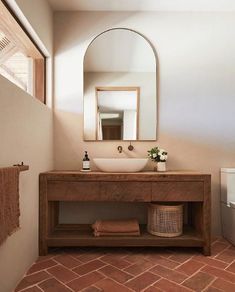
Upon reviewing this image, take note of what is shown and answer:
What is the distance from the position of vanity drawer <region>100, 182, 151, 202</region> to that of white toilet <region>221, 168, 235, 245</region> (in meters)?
0.92

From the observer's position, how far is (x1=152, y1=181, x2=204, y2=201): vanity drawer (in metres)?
A: 2.04

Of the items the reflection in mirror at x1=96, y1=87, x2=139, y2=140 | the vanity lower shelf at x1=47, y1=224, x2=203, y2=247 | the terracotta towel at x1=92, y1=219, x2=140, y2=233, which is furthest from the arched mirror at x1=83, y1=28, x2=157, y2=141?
the vanity lower shelf at x1=47, y1=224, x2=203, y2=247

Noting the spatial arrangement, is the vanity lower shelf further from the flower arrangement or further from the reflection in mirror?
the reflection in mirror

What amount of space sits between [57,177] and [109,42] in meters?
1.57

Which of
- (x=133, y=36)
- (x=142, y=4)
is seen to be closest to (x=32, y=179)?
(x=133, y=36)

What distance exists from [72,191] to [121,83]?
127 cm

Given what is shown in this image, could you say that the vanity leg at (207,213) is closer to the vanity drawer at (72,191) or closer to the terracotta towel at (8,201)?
the vanity drawer at (72,191)

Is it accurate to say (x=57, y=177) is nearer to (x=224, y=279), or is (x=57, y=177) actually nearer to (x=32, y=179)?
(x=32, y=179)

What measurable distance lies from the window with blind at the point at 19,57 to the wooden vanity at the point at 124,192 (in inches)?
36.1

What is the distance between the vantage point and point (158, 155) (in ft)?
7.75

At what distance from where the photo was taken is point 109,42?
101 inches

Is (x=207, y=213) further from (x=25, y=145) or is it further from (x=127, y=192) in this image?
(x=25, y=145)

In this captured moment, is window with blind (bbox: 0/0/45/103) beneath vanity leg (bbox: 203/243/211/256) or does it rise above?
above

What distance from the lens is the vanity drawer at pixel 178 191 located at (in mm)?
2035
